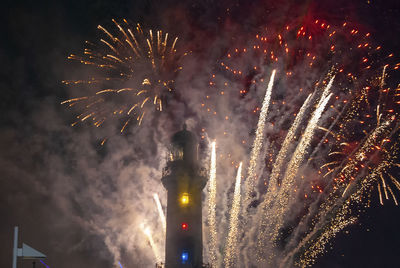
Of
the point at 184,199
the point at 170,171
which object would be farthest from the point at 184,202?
the point at 170,171

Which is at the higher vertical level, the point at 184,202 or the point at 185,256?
the point at 184,202

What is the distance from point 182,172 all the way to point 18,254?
1237 inches

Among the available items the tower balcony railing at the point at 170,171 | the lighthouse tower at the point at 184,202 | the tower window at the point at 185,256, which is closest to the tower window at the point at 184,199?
the lighthouse tower at the point at 184,202

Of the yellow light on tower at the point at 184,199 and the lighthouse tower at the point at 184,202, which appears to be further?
the yellow light on tower at the point at 184,199

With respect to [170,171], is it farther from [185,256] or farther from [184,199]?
[185,256]

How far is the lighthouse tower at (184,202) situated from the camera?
41531 millimetres

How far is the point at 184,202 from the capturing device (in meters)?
43.3

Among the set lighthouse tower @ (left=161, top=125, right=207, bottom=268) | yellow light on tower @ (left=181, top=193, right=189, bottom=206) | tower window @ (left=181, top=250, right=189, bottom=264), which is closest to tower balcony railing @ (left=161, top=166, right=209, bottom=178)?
lighthouse tower @ (left=161, top=125, right=207, bottom=268)

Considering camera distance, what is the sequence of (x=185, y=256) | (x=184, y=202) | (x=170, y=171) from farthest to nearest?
(x=170, y=171) < (x=184, y=202) < (x=185, y=256)

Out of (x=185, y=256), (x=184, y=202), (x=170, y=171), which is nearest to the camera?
(x=185, y=256)

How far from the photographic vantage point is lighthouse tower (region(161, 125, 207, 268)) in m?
41.5

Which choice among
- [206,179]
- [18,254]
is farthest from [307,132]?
[18,254]

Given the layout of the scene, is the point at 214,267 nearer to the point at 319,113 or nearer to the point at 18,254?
the point at 319,113

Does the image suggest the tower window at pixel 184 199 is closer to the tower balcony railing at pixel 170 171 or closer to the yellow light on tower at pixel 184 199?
the yellow light on tower at pixel 184 199
